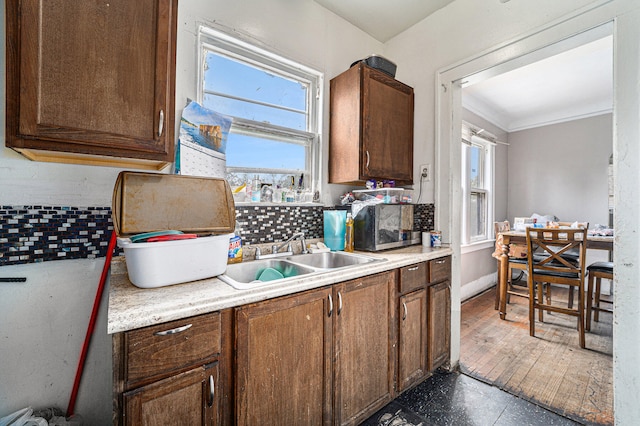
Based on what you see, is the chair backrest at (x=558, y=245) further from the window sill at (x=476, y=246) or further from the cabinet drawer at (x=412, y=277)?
the cabinet drawer at (x=412, y=277)

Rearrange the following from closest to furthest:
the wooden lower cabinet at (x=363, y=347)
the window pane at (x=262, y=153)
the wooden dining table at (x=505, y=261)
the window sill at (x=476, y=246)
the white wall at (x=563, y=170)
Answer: the wooden lower cabinet at (x=363, y=347) < the window pane at (x=262, y=153) < the wooden dining table at (x=505, y=261) < the window sill at (x=476, y=246) < the white wall at (x=563, y=170)

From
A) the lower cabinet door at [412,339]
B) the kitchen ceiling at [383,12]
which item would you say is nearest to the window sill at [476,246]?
the lower cabinet door at [412,339]

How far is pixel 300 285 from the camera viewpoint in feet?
3.86

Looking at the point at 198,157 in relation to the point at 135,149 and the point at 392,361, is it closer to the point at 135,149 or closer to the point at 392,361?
the point at 135,149

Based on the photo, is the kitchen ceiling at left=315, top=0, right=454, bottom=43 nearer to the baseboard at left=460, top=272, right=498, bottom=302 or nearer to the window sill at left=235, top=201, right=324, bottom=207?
the window sill at left=235, top=201, right=324, bottom=207

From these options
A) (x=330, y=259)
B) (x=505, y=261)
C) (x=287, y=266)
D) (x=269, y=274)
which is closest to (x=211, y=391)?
(x=269, y=274)

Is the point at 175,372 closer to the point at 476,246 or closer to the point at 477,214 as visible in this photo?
the point at 476,246

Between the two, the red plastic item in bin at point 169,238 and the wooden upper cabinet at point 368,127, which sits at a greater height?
the wooden upper cabinet at point 368,127

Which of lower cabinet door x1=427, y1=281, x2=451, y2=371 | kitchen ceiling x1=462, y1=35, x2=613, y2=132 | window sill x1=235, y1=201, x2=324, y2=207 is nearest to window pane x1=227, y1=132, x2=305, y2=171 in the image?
window sill x1=235, y1=201, x2=324, y2=207

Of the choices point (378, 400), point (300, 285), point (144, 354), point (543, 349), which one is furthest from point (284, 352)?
point (543, 349)

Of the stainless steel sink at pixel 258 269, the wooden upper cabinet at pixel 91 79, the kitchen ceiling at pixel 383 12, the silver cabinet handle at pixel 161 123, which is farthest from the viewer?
the kitchen ceiling at pixel 383 12

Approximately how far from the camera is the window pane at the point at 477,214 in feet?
12.8

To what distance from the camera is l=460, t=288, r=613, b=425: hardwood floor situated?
66.6 inches

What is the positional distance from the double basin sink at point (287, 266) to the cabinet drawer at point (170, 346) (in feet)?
1.04
